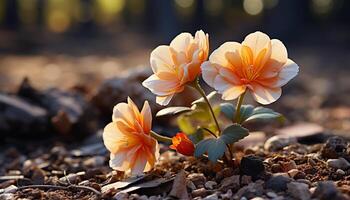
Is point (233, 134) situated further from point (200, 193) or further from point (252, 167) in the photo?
point (200, 193)

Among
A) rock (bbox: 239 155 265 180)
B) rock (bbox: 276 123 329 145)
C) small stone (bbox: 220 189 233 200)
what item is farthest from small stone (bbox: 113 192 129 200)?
rock (bbox: 276 123 329 145)

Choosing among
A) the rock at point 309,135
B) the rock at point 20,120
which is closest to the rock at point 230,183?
the rock at point 309,135

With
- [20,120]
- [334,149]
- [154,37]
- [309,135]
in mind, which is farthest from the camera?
[154,37]

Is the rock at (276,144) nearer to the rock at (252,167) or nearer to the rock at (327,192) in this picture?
the rock at (252,167)

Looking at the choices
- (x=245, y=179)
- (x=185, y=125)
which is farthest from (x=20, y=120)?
(x=245, y=179)

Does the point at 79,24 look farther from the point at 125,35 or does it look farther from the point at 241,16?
the point at 241,16

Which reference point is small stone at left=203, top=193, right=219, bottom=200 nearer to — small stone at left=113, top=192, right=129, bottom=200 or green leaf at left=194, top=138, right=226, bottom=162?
green leaf at left=194, top=138, right=226, bottom=162

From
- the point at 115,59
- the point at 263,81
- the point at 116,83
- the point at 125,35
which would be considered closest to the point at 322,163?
the point at 263,81
